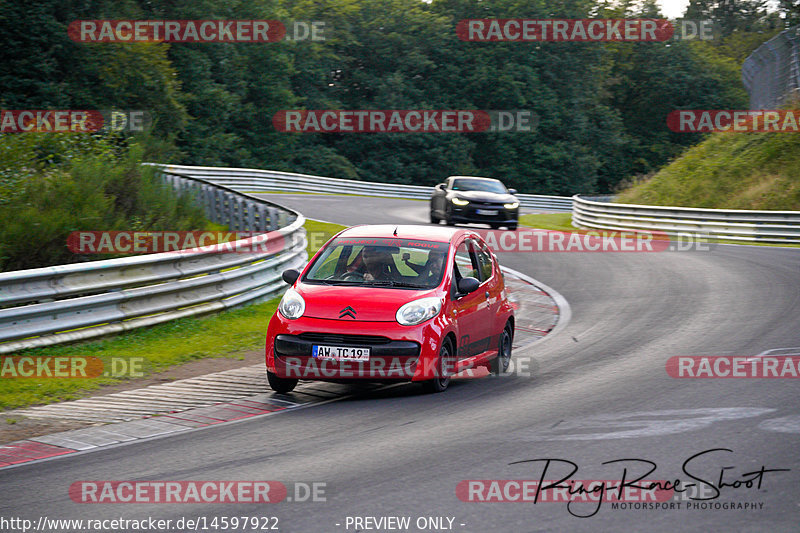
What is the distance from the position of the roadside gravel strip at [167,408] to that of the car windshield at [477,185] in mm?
16953

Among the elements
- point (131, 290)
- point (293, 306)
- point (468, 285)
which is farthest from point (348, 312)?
point (131, 290)

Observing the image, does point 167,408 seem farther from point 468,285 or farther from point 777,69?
point 777,69

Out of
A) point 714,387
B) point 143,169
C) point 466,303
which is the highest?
point 143,169

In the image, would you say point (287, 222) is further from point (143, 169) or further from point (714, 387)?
point (714, 387)

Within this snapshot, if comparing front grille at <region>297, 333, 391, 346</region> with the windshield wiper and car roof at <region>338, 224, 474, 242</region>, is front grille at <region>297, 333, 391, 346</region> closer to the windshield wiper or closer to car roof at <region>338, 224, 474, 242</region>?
the windshield wiper

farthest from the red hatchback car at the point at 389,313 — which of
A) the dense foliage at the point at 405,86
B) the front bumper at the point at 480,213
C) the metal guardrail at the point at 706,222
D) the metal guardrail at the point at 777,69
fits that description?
the dense foliage at the point at 405,86

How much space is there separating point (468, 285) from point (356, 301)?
1.27 meters

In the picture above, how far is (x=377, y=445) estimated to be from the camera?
736 cm

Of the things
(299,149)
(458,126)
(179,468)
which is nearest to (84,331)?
(179,468)

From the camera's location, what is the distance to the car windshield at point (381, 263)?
9.92 metres

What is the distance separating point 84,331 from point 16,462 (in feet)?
14.0

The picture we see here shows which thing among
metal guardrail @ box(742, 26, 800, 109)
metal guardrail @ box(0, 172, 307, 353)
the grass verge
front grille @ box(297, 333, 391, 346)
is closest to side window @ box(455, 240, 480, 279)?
front grille @ box(297, 333, 391, 346)

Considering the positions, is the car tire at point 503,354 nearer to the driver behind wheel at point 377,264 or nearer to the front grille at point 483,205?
the driver behind wheel at point 377,264

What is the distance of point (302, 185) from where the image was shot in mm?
45844
